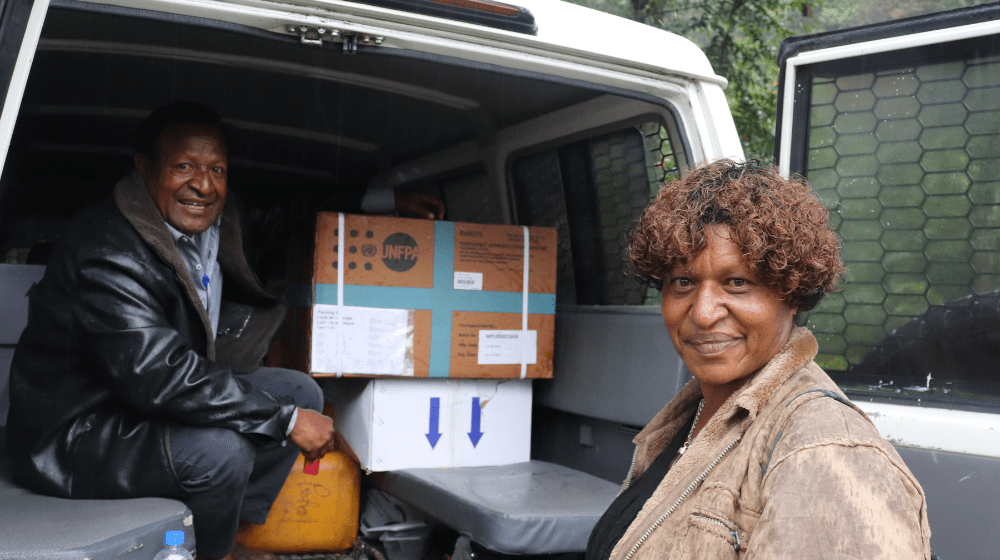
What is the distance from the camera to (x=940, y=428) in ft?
5.80

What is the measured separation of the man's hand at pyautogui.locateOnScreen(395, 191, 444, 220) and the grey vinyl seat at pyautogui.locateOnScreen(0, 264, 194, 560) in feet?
4.69

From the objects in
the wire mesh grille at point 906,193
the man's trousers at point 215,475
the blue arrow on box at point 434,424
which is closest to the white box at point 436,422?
the blue arrow on box at point 434,424

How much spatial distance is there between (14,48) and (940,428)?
6.74 feet

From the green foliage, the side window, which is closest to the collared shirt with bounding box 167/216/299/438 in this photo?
the side window

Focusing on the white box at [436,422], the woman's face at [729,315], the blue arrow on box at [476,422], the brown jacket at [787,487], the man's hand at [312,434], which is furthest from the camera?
the blue arrow on box at [476,422]

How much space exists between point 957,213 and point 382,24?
1.42 m

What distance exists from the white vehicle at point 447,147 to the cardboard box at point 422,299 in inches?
10.0

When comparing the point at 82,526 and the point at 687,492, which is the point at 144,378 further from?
the point at 687,492

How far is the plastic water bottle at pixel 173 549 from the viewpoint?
1944 millimetres

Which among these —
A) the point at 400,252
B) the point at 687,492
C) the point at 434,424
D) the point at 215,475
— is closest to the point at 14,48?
the point at 215,475

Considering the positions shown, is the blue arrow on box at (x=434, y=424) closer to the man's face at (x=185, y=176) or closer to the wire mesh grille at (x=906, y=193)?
the man's face at (x=185, y=176)

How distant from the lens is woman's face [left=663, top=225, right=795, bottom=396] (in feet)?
4.62

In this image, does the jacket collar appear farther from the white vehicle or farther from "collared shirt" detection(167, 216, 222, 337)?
"collared shirt" detection(167, 216, 222, 337)

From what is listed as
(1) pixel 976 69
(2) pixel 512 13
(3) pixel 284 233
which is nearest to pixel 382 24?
(2) pixel 512 13
